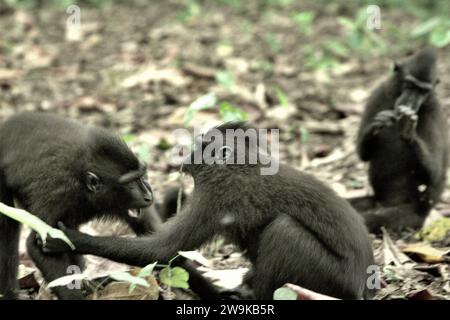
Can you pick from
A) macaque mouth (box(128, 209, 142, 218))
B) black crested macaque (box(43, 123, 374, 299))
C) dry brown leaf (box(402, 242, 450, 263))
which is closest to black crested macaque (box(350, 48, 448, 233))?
dry brown leaf (box(402, 242, 450, 263))

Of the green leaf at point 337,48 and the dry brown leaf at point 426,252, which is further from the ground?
the green leaf at point 337,48

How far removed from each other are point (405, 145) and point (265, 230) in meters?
2.95

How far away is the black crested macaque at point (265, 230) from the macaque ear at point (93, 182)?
391 mm

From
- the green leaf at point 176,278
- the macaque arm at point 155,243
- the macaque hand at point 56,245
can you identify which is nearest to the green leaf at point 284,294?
the green leaf at point 176,278

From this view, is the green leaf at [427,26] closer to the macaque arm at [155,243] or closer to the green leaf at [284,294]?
the macaque arm at [155,243]

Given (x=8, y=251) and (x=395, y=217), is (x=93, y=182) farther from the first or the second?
(x=395, y=217)

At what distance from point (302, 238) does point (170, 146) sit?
13.7 feet

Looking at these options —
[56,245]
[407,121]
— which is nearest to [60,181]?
[56,245]

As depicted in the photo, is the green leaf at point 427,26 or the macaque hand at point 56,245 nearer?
the macaque hand at point 56,245

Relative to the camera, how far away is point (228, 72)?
418 inches

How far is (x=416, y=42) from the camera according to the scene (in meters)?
12.8

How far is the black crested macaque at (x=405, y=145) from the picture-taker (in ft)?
23.0

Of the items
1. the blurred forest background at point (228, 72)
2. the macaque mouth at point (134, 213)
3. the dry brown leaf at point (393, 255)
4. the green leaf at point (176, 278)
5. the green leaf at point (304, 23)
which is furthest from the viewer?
the green leaf at point (304, 23)
